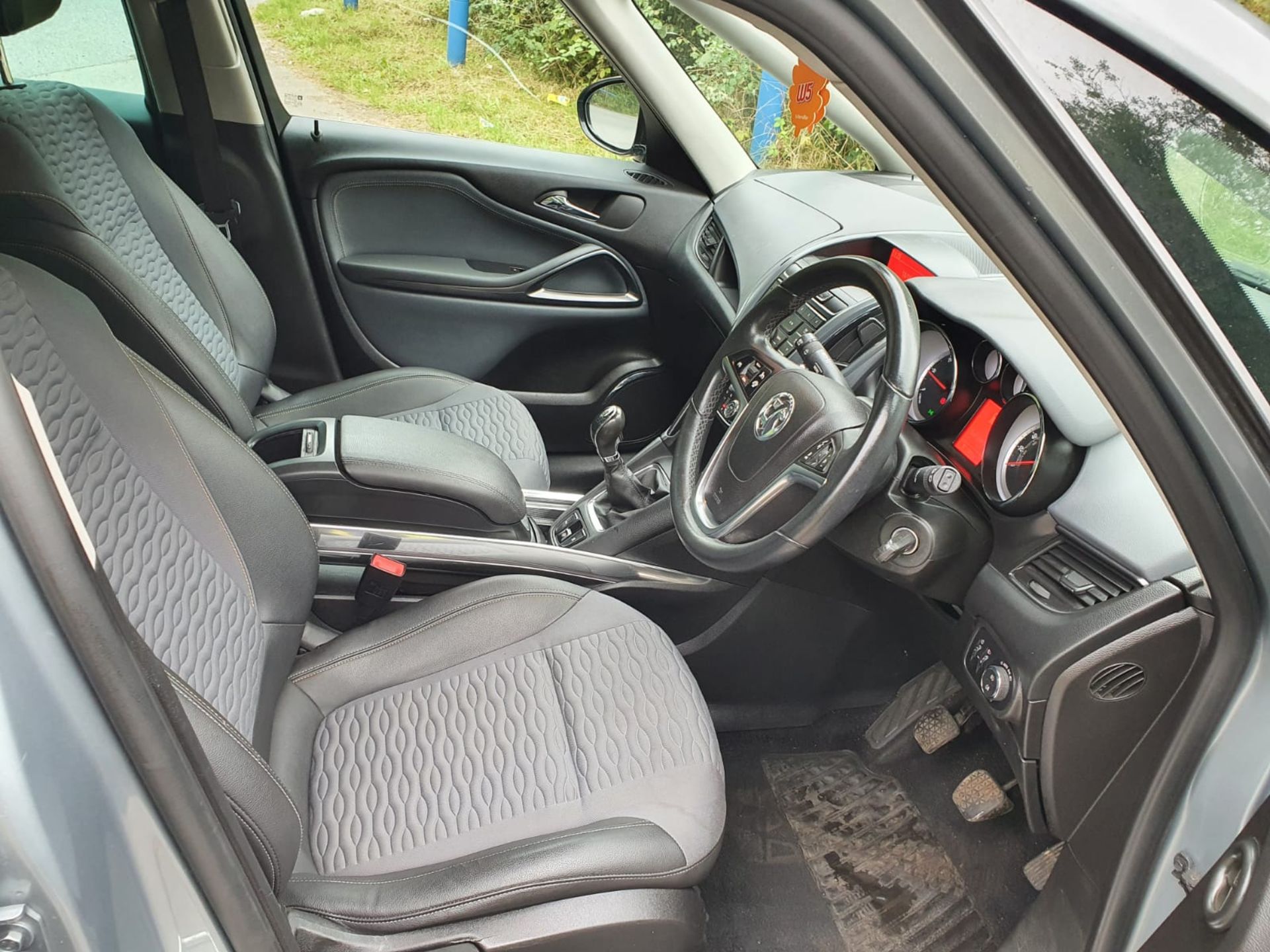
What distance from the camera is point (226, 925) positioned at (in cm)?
69

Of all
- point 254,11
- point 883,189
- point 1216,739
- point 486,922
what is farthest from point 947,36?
point 254,11

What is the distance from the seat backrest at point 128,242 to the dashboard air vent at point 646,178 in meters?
0.95

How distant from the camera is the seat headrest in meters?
1.22

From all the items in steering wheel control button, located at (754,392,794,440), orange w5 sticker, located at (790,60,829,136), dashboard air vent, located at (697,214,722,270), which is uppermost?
orange w5 sticker, located at (790,60,829,136)

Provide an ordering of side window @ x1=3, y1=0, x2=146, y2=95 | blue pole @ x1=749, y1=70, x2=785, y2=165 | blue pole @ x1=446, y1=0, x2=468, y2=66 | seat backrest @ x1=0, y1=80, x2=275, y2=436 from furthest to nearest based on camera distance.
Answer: blue pole @ x1=446, y1=0, x2=468, y2=66
blue pole @ x1=749, y1=70, x2=785, y2=165
side window @ x1=3, y1=0, x2=146, y2=95
seat backrest @ x1=0, y1=80, x2=275, y2=436

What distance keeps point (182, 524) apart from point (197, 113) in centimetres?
149

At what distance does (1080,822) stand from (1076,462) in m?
0.40

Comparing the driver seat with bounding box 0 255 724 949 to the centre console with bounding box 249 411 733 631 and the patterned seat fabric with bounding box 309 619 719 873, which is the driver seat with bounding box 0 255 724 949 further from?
the centre console with bounding box 249 411 733 631

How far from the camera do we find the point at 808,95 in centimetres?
90

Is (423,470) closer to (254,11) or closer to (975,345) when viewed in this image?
(975,345)

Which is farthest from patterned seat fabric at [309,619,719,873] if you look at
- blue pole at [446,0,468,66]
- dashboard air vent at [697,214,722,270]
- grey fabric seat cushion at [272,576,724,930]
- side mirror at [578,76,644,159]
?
blue pole at [446,0,468,66]

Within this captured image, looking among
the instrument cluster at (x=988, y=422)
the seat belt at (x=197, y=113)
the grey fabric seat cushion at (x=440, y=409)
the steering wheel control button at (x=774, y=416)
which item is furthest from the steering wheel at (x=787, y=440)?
the seat belt at (x=197, y=113)

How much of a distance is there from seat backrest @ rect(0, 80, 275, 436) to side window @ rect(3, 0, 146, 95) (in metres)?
0.14

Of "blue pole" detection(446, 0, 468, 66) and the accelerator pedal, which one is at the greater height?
"blue pole" detection(446, 0, 468, 66)
